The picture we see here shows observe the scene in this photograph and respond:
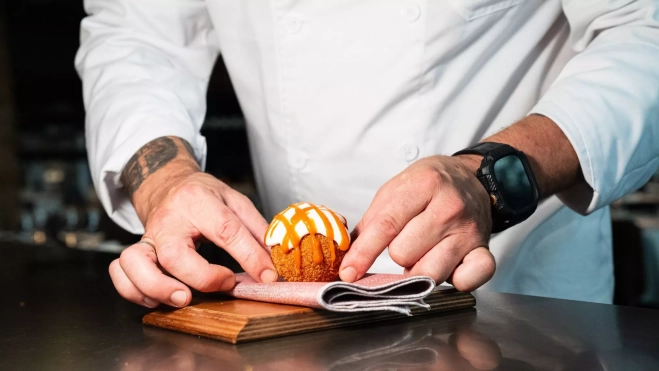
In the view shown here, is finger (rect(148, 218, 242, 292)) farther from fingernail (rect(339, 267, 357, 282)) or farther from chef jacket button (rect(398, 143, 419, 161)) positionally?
chef jacket button (rect(398, 143, 419, 161))

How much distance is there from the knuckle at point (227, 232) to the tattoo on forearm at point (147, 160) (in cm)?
36

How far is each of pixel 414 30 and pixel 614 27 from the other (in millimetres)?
379

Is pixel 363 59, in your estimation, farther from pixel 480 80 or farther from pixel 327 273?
pixel 327 273

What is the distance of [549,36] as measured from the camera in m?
1.58

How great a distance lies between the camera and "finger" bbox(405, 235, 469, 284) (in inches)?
40.1

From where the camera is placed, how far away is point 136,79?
1.68 metres

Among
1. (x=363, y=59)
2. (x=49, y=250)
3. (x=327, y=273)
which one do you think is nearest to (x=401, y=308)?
(x=327, y=273)

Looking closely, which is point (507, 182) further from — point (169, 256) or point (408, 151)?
point (169, 256)

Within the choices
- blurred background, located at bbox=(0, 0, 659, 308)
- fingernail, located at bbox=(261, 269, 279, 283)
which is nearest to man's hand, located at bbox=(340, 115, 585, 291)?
fingernail, located at bbox=(261, 269, 279, 283)

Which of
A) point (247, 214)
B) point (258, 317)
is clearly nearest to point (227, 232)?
point (247, 214)

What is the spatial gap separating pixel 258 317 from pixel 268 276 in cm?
22

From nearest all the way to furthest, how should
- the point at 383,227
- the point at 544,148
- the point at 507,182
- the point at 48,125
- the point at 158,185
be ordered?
the point at 383,227 < the point at 507,182 < the point at 544,148 < the point at 158,185 < the point at 48,125

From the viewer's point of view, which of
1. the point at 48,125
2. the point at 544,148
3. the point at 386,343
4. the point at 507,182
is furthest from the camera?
the point at 48,125

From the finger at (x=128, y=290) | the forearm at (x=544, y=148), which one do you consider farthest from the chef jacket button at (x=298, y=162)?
the finger at (x=128, y=290)
